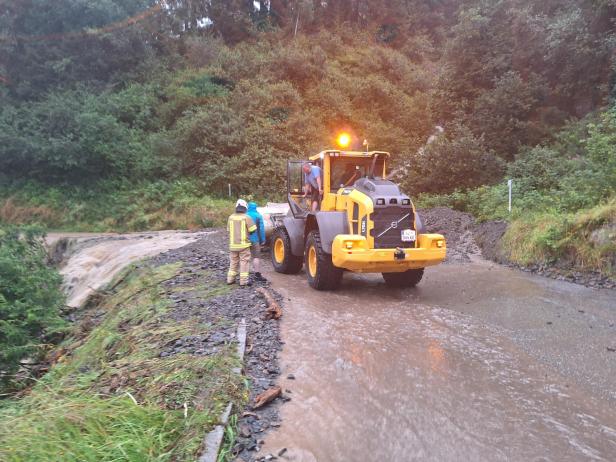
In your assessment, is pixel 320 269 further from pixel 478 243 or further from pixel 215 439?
pixel 478 243

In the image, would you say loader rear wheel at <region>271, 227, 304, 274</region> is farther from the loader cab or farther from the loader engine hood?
the loader engine hood

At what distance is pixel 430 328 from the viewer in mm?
5746

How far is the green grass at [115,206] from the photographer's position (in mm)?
19797

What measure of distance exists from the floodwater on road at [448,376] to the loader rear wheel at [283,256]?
49.3 inches

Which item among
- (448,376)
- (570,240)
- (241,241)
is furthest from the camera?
(570,240)

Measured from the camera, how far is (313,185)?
8.37 m

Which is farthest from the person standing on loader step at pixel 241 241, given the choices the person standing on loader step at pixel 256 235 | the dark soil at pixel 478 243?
the dark soil at pixel 478 243

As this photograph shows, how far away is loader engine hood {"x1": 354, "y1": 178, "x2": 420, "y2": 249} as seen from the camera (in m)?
6.89

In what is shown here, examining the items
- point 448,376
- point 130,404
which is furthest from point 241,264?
point 130,404

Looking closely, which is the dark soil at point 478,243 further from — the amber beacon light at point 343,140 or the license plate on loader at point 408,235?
the amber beacon light at point 343,140

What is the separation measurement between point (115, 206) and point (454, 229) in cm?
1585

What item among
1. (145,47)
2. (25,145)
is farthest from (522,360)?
(145,47)

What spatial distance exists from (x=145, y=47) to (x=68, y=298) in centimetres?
2319

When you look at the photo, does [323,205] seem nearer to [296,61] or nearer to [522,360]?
[522,360]
